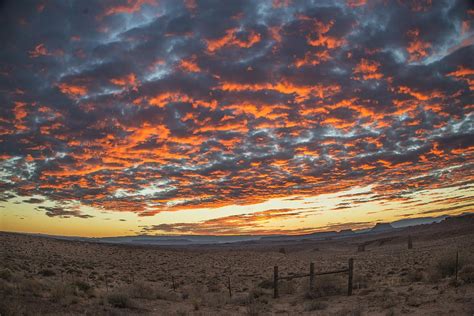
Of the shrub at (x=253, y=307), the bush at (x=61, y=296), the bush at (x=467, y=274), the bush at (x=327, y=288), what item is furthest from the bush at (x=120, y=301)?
the bush at (x=467, y=274)

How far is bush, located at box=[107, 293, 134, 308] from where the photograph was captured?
15500mm

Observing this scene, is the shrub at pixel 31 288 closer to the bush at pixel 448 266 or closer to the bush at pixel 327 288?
the bush at pixel 327 288

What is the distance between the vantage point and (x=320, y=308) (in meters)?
15.1

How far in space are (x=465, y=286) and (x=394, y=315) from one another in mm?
5235

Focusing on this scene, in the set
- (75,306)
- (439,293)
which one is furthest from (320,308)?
(75,306)

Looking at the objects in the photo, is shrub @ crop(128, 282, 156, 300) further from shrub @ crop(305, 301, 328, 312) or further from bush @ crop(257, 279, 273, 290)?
shrub @ crop(305, 301, 328, 312)

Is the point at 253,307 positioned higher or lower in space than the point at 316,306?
lower

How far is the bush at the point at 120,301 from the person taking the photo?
610 inches

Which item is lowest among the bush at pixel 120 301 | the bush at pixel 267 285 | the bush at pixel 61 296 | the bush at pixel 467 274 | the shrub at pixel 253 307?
the bush at pixel 267 285

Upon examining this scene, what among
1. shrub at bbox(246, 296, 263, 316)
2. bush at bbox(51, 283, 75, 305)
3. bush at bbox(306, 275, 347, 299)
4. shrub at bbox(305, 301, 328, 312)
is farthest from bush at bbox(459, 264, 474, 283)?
bush at bbox(51, 283, 75, 305)

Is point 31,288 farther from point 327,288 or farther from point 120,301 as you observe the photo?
point 327,288

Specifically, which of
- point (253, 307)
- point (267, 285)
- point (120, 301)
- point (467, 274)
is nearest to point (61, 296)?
point (120, 301)

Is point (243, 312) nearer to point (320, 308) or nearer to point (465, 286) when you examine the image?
point (320, 308)

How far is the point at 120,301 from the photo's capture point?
51.1 feet
